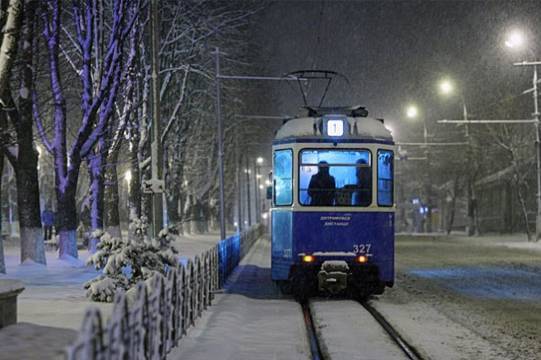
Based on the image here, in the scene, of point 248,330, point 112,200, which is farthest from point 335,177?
point 112,200

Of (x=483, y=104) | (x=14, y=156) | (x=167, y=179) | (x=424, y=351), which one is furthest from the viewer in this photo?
(x=483, y=104)

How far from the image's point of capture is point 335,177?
18.8m

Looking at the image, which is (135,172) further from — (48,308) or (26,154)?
(48,308)

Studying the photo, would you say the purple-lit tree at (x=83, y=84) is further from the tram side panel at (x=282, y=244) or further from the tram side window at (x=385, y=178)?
the tram side window at (x=385, y=178)

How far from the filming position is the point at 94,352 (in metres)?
6.84

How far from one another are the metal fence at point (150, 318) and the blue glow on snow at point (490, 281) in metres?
6.37

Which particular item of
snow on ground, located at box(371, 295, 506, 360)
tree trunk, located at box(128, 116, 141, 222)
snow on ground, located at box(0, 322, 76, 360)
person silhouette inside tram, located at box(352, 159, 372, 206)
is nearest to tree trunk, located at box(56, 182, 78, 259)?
tree trunk, located at box(128, 116, 141, 222)

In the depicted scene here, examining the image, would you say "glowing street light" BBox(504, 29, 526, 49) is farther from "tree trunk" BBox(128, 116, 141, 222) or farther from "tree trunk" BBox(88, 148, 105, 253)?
"tree trunk" BBox(88, 148, 105, 253)

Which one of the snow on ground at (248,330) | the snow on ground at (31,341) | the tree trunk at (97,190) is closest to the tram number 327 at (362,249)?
the snow on ground at (248,330)

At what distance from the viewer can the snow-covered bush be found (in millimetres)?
17203

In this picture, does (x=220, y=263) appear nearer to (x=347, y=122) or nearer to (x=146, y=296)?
(x=347, y=122)

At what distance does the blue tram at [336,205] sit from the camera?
733 inches

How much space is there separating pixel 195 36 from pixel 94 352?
33.2m

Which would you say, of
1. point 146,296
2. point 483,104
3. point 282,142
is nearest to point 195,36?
point 282,142
